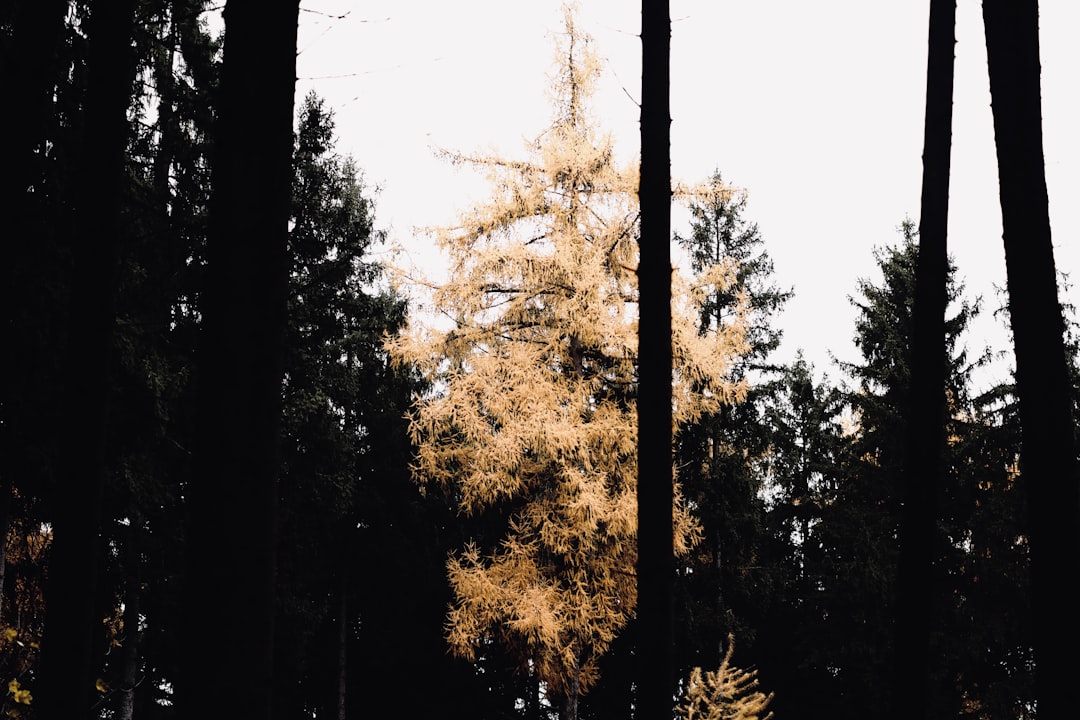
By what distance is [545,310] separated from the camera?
13.6m

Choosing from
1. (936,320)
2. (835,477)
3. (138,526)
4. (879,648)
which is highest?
(835,477)

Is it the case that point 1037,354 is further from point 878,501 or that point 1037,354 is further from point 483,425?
point 878,501

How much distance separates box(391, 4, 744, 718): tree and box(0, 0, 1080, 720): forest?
0.06 metres

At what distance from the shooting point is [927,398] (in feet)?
20.9

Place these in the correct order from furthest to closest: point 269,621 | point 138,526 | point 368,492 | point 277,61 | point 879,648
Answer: point 368,492
point 879,648
point 138,526
point 277,61
point 269,621

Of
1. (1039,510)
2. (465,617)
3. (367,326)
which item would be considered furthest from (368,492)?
(1039,510)

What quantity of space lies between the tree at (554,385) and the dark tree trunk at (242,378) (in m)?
8.91

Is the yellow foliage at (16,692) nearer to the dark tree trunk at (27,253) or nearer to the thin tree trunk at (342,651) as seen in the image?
the dark tree trunk at (27,253)

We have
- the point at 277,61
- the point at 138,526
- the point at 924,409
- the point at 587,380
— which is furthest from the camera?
the point at 587,380

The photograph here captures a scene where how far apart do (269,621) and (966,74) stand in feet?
20.3

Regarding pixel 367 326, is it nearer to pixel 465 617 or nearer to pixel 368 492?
pixel 368 492

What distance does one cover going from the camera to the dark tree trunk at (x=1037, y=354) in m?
4.95

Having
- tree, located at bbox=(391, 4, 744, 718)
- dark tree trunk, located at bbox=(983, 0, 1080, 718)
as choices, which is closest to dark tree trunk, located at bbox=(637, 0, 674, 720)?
dark tree trunk, located at bbox=(983, 0, 1080, 718)

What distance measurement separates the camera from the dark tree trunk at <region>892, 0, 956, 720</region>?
20.0 feet
